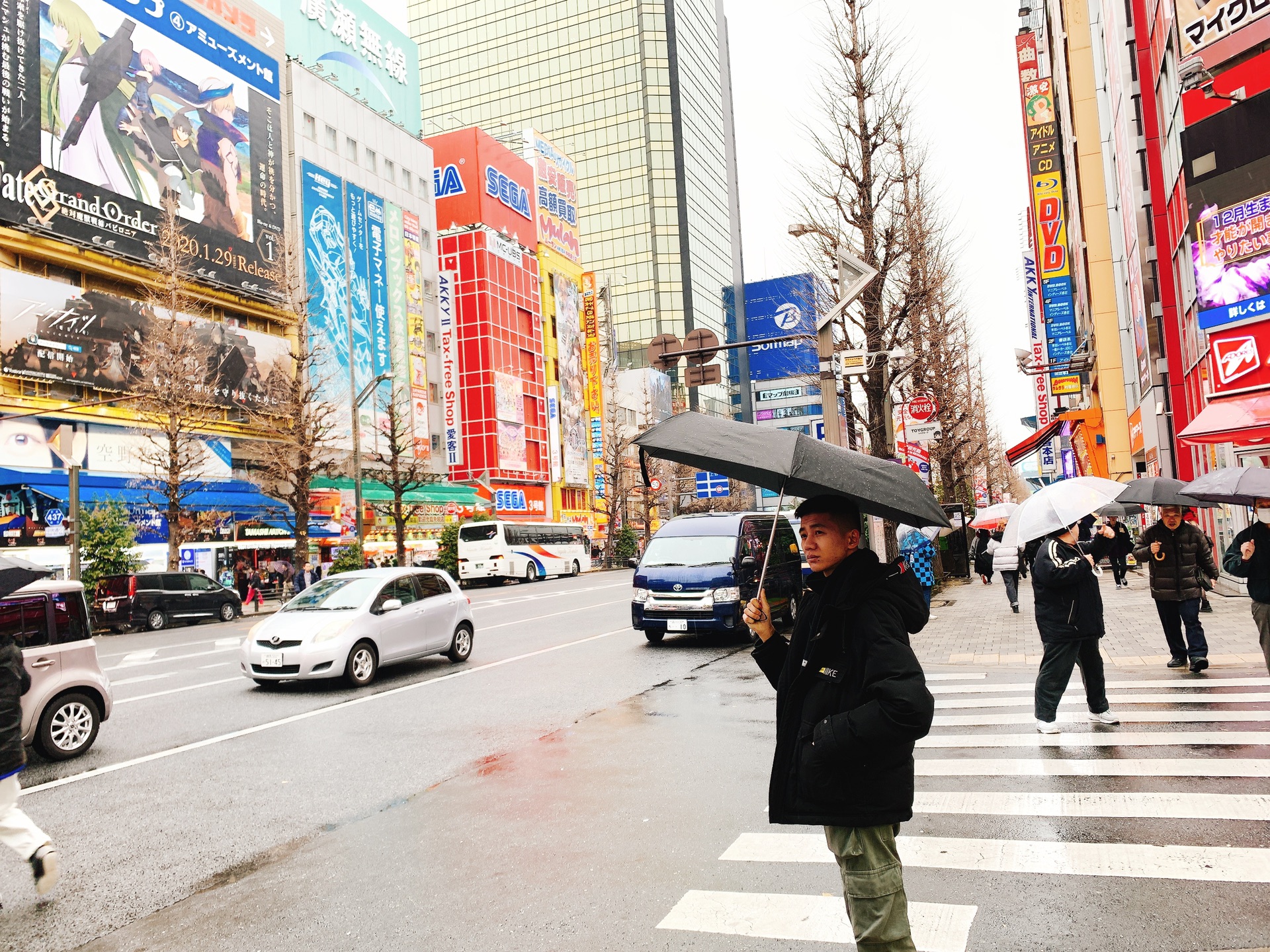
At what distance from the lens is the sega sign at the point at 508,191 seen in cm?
6162

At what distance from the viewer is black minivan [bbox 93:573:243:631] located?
25.2 m

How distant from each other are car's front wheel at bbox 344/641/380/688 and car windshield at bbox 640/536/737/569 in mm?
4976

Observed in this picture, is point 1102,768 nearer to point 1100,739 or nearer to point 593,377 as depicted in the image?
point 1100,739

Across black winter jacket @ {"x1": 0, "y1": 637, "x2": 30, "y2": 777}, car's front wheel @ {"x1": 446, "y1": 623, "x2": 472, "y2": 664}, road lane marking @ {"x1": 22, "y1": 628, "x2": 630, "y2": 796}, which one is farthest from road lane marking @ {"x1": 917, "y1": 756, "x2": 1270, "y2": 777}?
car's front wheel @ {"x1": 446, "y1": 623, "x2": 472, "y2": 664}

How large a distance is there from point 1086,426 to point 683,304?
6431cm

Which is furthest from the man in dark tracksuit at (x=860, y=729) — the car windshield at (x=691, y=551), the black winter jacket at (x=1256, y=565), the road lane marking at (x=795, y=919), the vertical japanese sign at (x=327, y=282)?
the vertical japanese sign at (x=327, y=282)

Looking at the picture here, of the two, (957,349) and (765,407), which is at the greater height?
(765,407)

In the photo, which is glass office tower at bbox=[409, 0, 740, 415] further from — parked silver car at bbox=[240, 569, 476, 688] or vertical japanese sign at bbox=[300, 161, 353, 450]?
parked silver car at bbox=[240, 569, 476, 688]

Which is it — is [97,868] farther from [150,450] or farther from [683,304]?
[683,304]

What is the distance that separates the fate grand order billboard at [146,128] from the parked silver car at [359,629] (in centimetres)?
2596

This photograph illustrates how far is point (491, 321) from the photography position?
5931 cm

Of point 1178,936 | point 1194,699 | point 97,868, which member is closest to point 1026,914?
→ point 1178,936

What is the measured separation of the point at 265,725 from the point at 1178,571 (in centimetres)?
948

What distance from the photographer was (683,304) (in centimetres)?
9956
